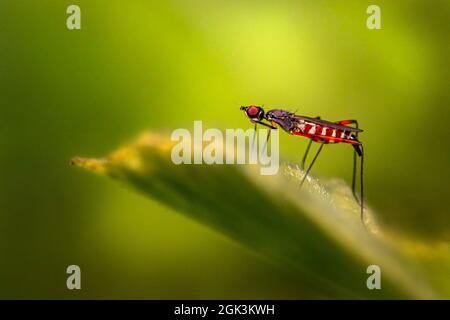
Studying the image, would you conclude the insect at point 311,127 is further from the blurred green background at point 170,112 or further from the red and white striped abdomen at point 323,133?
the blurred green background at point 170,112

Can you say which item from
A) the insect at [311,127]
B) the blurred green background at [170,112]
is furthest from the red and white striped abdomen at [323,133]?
the blurred green background at [170,112]

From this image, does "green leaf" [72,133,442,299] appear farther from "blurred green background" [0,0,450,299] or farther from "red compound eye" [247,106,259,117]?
A: "blurred green background" [0,0,450,299]

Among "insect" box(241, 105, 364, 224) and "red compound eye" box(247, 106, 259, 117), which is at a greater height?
"red compound eye" box(247, 106, 259, 117)

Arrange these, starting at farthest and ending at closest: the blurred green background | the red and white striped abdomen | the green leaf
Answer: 1. the blurred green background
2. the red and white striped abdomen
3. the green leaf

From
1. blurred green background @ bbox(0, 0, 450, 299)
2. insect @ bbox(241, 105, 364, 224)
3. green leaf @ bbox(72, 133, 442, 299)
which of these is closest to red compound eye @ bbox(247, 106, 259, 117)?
insect @ bbox(241, 105, 364, 224)

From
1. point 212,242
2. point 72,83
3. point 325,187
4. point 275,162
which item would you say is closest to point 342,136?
point 325,187

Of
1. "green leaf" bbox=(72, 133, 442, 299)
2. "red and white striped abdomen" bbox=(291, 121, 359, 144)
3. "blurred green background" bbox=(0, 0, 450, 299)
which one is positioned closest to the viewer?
"green leaf" bbox=(72, 133, 442, 299)
